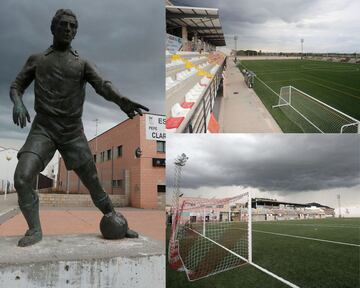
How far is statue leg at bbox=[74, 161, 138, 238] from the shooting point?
3.02m

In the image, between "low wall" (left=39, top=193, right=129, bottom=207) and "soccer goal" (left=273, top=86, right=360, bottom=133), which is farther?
"low wall" (left=39, top=193, right=129, bottom=207)

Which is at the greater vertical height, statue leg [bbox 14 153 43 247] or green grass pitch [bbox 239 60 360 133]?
green grass pitch [bbox 239 60 360 133]

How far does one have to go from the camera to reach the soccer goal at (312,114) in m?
4.85

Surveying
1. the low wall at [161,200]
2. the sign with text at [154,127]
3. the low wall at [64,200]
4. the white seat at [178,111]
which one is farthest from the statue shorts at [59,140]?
the low wall at [64,200]

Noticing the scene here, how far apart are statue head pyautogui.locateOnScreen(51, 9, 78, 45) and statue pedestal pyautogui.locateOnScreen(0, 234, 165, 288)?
1392mm

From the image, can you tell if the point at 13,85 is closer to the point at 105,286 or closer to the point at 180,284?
the point at 105,286

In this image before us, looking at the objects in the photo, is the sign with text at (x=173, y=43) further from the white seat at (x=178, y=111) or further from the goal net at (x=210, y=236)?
the goal net at (x=210, y=236)

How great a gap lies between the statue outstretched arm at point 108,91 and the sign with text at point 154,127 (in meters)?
10.8

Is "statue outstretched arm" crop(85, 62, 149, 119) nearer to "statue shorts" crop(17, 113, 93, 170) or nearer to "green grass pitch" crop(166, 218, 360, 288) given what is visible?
"statue shorts" crop(17, 113, 93, 170)

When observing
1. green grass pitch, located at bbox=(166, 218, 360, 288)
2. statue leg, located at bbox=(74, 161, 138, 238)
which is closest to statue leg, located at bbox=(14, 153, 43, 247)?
statue leg, located at bbox=(74, 161, 138, 238)

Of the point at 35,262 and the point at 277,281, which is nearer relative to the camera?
the point at 35,262

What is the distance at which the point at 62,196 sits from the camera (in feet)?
48.4

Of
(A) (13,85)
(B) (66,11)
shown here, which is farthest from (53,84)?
(B) (66,11)

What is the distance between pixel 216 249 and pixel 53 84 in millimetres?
3747
